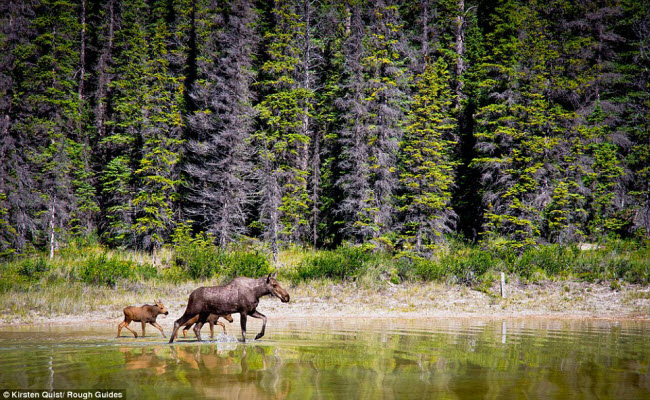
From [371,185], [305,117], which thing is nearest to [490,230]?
[371,185]

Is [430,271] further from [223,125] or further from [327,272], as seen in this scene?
[223,125]

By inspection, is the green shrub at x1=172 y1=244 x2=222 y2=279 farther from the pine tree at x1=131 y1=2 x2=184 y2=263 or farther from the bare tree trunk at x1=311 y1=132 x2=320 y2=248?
the bare tree trunk at x1=311 y1=132 x2=320 y2=248

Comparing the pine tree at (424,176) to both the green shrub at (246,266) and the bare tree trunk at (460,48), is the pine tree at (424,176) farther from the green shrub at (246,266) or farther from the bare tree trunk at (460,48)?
the bare tree trunk at (460,48)

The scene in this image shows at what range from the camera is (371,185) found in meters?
35.9

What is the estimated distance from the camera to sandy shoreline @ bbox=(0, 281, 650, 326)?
72.4 feet

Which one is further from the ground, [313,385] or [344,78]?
[344,78]

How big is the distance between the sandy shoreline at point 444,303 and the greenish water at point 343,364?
20.7 feet

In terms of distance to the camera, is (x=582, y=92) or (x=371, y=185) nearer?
(x=371, y=185)

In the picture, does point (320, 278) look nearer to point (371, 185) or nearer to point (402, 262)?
point (402, 262)

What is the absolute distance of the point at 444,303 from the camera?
2430 centimetres

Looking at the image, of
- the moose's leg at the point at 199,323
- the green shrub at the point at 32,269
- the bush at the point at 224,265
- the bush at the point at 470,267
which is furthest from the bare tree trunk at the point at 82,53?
the moose's leg at the point at 199,323

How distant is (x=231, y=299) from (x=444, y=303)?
14450 millimetres

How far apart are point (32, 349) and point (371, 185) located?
27.1m

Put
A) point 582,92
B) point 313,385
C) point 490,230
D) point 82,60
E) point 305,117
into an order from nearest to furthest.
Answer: point 313,385 < point 490,230 < point 582,92 < point 305,117 < point 82,60
